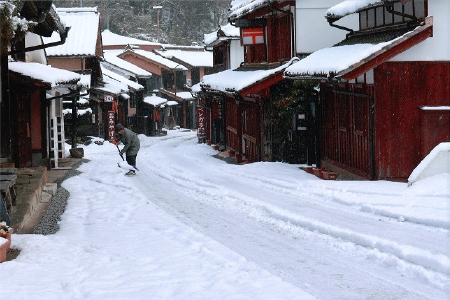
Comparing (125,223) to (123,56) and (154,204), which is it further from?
(123,56)

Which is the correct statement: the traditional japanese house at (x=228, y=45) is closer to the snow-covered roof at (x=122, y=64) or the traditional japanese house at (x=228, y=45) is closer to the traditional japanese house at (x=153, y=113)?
the snow-covered roof at (x=122, y=64)

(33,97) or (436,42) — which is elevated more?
(436,42)

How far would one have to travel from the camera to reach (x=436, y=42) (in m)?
14.7

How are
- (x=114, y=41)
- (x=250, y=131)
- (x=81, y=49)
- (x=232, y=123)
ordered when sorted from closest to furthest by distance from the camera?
(x=250, y=131) < (x=232, y=123) < (x=81, y=49) < (x=114, y=41)

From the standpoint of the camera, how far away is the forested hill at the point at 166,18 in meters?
88.6

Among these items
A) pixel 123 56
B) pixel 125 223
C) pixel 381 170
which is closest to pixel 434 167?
pixel 381 170

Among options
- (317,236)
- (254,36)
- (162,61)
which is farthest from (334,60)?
(162,61)

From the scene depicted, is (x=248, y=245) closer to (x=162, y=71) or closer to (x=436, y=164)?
(x=436, y=164)

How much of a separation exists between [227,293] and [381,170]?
30.8 feet

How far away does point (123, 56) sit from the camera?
60.5m

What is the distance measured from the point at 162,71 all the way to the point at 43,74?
45.4 metres

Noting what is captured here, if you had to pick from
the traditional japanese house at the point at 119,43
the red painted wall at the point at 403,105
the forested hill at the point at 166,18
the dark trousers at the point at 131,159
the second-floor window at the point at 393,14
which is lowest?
the dark trousers at the point at 131,159

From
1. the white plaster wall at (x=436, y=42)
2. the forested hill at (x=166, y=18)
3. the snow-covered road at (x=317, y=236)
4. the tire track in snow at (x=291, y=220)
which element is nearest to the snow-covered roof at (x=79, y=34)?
the tire track in snow at (x=291, y=220)

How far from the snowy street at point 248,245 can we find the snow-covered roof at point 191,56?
50581 millimetres
